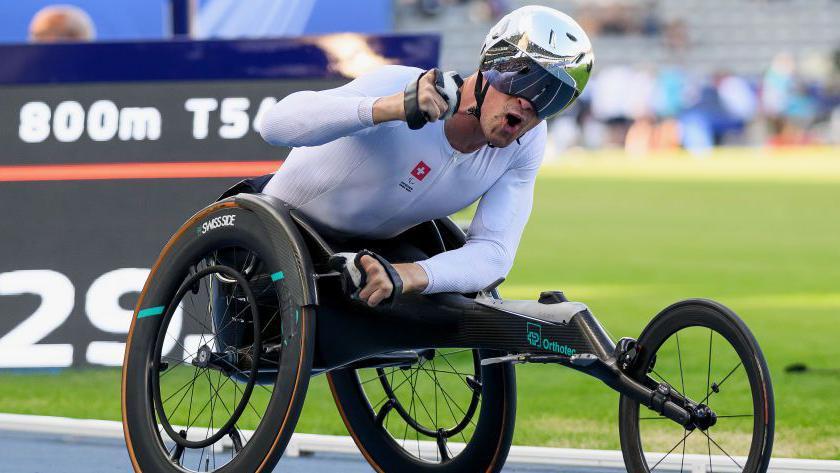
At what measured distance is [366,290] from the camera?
3959 mm

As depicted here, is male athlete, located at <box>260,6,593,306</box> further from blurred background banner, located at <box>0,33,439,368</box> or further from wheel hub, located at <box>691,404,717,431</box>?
blurred background banner, located at <box>0,33,439,368</box>

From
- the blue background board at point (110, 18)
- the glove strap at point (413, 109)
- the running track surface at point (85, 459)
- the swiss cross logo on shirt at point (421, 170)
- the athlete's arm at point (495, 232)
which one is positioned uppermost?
the blue background board at point (110, 18)

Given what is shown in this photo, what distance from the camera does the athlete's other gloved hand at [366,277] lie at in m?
3.96

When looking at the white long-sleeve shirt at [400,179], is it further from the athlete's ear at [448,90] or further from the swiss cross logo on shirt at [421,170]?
the athlete's ear at [448,90]

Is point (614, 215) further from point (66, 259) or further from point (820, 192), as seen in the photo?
point (66, 259)

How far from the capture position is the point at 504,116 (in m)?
4.02

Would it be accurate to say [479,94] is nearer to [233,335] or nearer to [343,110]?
[343,110]

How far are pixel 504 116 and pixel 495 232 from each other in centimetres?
50

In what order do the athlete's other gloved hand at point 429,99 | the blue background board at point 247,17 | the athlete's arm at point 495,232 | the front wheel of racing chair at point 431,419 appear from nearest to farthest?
the athlete's other gloved hand at point 429,99 < the athlete's arm at point 495,232 < the front wheel of racing chair at point 431,419 < the blue background board at point 247,17

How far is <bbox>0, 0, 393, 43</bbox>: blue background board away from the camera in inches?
432

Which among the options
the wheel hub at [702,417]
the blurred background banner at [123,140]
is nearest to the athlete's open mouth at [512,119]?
the wheel hub at [702,417]

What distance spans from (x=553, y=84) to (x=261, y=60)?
3.39 m

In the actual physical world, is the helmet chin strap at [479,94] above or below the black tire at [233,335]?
above

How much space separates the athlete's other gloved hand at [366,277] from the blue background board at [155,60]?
326 centimetres
